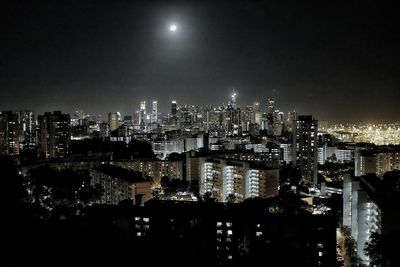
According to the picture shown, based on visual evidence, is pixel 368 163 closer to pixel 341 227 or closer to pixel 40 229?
pixel 341 227

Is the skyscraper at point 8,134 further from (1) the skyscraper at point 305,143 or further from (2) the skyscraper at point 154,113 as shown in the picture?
(2) the skyscraper at point 154,113

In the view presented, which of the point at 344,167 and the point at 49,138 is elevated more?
the point at 49,138

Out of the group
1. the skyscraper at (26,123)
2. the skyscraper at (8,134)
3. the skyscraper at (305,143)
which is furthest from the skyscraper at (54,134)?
the skyscraper at (305,143)

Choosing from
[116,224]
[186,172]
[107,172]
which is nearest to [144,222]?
[116,224]

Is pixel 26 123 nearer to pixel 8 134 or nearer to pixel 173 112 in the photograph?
pixel 8 134

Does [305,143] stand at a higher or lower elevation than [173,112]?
lower

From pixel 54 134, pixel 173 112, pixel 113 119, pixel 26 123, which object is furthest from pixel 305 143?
pixel 173 112
